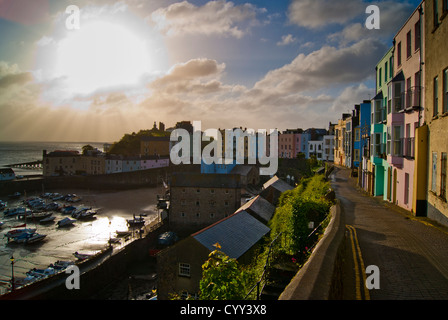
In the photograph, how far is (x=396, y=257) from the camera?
27.4 ft

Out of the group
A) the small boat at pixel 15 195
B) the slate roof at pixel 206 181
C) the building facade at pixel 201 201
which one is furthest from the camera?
the small boat at pixel 15 195

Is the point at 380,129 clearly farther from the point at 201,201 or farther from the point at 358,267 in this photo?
the point at 201,201

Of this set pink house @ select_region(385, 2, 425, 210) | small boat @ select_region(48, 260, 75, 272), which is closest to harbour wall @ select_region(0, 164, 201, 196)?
small boat @ select_region(48, 260, 75, 272)

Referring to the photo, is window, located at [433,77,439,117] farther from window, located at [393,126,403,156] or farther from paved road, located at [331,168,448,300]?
window, located at [393,126,403,156]

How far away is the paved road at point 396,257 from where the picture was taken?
6241 millimetres

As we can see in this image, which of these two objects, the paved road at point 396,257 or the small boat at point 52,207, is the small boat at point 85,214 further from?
the paved road at point 396,257

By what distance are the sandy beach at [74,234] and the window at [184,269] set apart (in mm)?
18536

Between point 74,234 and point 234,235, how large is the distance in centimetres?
3063

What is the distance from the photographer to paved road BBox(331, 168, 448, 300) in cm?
624

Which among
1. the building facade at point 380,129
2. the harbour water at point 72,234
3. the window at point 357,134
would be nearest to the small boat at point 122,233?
the harbour water at point 72,234
